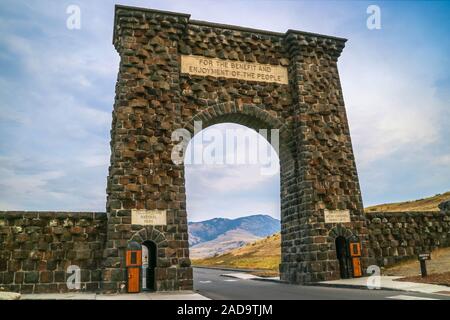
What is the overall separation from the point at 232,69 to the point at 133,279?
29.1 feet

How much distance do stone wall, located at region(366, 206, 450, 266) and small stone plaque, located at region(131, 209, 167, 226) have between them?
8.53 metres

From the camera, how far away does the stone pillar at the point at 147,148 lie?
13023 millimetres

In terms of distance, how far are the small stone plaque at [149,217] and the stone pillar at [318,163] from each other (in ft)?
18.3

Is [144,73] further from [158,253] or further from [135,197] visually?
[158,253]

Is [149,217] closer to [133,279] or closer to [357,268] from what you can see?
[133,279]

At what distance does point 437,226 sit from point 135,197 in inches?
548

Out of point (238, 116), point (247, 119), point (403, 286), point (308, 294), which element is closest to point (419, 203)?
point (247, 119)

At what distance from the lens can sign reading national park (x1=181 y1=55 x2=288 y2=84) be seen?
15.7m

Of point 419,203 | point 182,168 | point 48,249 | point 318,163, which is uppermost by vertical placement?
point 419,203

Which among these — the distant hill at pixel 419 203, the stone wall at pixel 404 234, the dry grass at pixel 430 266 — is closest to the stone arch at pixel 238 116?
the stone wall at pixel 404 234

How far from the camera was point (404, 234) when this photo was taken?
57.7ft

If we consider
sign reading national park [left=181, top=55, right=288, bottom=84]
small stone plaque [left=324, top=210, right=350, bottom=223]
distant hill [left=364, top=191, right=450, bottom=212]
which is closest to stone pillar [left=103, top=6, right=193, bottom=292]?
sign reading national park [left=181, top=55, right=288, bottom=84]

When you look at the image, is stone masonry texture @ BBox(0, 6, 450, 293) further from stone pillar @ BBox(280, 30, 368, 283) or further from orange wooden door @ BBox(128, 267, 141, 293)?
orange wooden door @ BBox(128, 267, 141, 293)

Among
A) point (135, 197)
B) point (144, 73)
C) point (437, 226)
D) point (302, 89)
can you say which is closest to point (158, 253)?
point (135, 197)
